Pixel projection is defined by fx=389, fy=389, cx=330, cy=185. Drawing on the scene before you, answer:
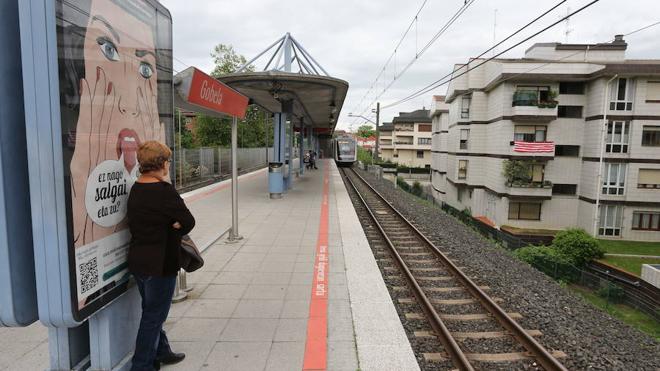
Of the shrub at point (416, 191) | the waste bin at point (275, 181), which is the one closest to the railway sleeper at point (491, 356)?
the waste bin at point (275, 181)

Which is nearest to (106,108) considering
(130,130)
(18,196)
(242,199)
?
(130,130)

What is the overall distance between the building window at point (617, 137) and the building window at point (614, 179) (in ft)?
3.16

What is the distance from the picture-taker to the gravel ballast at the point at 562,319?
14.4ft

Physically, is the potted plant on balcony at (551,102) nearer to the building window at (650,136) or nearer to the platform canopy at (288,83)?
the building window at (650,136)

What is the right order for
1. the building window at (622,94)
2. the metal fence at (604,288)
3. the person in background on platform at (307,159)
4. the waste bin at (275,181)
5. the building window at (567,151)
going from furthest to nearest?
the person in background on platform at (307,159) → the building window at (567,151) → the building window at (622,94) → the waste bin at (275,181) → the metal fence at (604,288)

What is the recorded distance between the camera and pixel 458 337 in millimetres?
4570

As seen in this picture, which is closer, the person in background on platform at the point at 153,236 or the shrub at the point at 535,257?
the person in background on platform at the point at 153,236

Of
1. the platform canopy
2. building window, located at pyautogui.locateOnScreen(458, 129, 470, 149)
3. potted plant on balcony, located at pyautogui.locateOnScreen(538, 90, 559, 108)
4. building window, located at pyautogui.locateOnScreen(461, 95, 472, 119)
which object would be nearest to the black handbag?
the platform canopy

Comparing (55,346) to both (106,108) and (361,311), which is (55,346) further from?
(361,311)

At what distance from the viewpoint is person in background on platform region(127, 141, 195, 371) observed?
8.71ft

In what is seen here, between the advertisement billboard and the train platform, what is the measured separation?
1.34m

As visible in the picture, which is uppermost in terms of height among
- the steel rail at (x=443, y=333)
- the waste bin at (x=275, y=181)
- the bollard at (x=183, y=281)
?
the waste bin at (x=275, y=181)

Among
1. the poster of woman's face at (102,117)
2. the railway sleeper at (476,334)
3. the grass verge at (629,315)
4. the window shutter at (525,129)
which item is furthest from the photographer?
the window shutter at (525,129)

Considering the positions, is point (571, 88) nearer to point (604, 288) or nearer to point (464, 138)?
point (464, 138)
